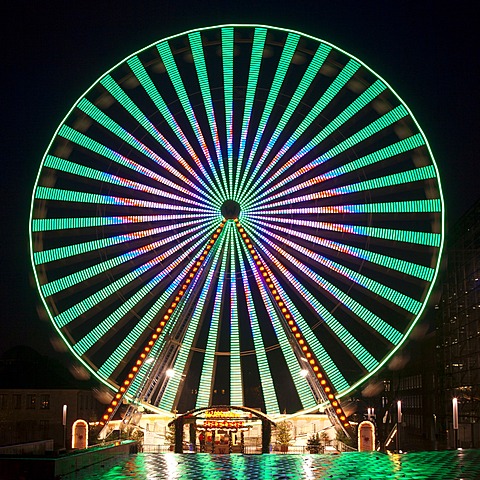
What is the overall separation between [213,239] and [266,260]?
175cm

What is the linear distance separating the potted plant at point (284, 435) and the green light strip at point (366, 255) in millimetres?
9278

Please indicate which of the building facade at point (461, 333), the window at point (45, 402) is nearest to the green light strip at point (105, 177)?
the building facade at point (461, 333)

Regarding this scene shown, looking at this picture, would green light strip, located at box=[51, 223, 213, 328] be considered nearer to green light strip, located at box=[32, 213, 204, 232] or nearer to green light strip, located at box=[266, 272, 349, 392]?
green light strip, located at box=[32, 213, 204, 232]

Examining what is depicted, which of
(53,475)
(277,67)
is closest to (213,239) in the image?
(277,67)

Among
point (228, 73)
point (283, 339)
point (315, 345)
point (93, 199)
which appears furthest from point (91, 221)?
point (315, 345)

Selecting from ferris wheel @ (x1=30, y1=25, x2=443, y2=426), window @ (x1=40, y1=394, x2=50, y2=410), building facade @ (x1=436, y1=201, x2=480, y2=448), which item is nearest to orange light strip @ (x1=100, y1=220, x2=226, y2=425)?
ferris wheel @ (x1=30, y1=25, x2=443, y2=426)

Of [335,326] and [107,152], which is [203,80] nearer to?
[107,152]

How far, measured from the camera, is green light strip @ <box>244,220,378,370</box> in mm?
24719

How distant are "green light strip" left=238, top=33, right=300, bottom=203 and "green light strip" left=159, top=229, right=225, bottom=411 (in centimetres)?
180

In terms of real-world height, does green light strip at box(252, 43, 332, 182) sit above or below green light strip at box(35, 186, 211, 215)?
above

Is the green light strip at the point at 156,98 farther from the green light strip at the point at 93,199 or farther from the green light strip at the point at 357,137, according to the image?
the green light strip at the point at 357,137

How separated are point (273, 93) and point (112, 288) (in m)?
7.78

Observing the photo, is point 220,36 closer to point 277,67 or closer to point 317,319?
point 277,67

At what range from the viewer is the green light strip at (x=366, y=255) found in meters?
24.5
